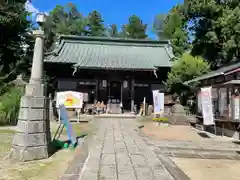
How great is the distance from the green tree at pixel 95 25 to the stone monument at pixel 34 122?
40866 mm

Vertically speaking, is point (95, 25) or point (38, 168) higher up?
point (95, 25)

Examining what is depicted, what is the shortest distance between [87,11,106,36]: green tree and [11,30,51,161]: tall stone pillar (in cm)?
4089

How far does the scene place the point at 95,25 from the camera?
154ft

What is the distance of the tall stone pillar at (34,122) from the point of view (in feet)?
19.1

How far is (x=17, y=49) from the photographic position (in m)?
23.4

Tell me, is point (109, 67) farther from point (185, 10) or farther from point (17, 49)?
point (17, 49)

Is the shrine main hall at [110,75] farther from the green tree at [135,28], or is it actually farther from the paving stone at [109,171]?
the green tree at [135,28]

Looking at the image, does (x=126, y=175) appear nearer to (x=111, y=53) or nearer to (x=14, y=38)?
(x=111, y=53)

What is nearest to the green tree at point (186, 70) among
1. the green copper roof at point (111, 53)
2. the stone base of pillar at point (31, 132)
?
the green copper roof at point (111, 53)

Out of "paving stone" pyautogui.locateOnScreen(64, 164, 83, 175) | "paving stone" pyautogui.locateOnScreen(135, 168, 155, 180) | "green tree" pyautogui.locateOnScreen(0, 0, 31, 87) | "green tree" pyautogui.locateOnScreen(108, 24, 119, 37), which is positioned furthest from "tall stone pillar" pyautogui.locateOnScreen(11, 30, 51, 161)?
"green tree" pyautogui.locateOnScreen(108, 24, 119, 37)

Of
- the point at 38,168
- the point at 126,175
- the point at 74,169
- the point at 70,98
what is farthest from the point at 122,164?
the point at 70,98

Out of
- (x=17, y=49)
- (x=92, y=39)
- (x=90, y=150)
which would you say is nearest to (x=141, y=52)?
(x=92, y=39)

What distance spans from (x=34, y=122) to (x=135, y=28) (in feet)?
134

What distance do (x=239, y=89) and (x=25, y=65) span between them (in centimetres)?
1810
